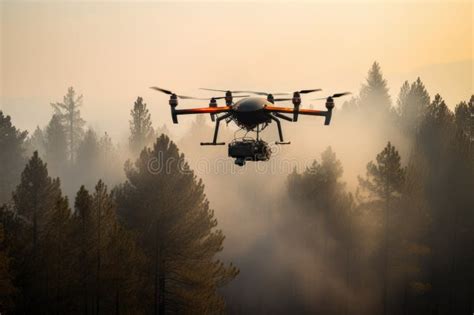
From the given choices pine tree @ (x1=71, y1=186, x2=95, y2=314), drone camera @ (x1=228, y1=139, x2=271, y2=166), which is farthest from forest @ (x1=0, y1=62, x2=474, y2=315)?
drone camera @ (x1=228, y1=139, x2=271, y2=166)

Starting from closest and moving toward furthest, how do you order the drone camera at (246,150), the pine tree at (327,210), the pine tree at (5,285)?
the drone camera at (246,150), the pine tree at (5,285), the pine tree at (327,210)

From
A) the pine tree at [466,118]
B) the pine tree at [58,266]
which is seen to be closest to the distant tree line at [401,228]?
the pine tree at [466,118]

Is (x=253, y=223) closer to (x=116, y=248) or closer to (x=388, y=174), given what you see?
(x=388, y=174)

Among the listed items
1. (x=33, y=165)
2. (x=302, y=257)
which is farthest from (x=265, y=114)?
(x=302, y=257)

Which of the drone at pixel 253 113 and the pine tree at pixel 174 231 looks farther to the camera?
the pine tree at pixel 174 231

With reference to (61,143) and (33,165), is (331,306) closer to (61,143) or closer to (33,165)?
(33,165)

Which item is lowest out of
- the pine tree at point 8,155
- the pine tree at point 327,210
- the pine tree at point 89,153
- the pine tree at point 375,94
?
the pine tree at point 327,210

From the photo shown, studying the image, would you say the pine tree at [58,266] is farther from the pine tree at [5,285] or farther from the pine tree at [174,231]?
the pine tree at [174,231]

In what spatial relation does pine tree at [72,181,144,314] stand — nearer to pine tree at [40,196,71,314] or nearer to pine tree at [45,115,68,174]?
pine tree at [40,196,71,314]
